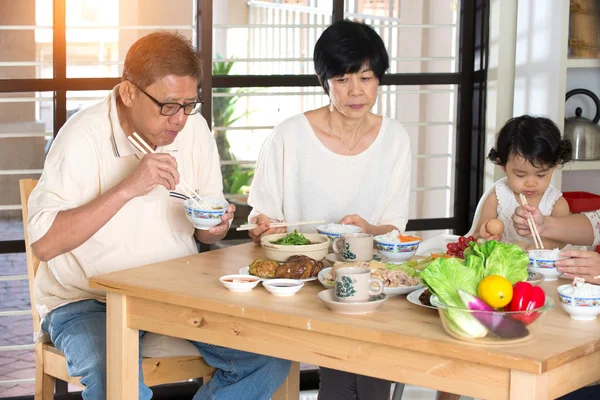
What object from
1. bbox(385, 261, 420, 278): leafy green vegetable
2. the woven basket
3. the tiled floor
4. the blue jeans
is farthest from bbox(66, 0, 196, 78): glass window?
bbox(385, 261, 420, 278): leafy green vegetable

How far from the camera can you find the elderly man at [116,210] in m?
2.25

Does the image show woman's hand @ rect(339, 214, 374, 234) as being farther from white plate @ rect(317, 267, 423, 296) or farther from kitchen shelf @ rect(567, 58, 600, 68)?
kitchen shelf @ rect(567, 58, 600, 68)

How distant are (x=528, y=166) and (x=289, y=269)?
103cm

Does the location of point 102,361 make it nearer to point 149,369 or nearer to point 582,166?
point 149,369

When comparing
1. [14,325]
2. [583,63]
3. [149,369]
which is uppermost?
[583,63]

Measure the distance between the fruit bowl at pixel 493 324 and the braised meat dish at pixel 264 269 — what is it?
544mm

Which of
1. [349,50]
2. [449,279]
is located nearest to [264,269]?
[449,279]

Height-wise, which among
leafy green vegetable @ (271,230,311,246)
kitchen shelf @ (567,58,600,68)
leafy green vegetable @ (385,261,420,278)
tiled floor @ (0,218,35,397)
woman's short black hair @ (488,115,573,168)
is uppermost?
kitchen shelf @ (567,58,600,68)

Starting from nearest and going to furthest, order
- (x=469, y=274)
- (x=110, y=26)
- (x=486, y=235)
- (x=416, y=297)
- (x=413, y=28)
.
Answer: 1. (x=469, y=274)
2. (x=416, y=297)
3. (x=486, y=235)
4. (x=110, y=26)
5. (x=413, y=28)

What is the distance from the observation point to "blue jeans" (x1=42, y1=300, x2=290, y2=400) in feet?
7.38

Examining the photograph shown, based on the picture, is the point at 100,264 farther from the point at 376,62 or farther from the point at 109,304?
the point at 376,62

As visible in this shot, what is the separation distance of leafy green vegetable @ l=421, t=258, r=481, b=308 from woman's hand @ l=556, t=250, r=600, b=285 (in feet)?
1.47

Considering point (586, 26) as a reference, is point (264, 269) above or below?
below

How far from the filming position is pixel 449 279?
166 centimetres
